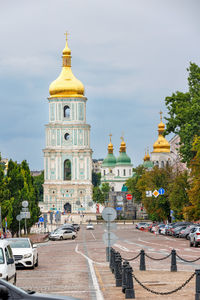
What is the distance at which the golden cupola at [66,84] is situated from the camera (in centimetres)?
15888

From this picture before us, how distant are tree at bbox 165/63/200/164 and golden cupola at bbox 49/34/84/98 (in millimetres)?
93722

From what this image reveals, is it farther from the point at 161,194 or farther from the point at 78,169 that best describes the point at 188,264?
the point at 78,169

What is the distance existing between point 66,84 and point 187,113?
98701 millimetres

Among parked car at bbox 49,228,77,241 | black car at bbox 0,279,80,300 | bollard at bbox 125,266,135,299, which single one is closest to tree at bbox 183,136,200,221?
parked car at bbox 49,228,77,241

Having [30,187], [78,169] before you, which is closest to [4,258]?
[30,187]

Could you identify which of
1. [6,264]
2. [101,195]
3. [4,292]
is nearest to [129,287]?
[6,264]

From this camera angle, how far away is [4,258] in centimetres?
1783

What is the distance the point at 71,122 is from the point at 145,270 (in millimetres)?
133417

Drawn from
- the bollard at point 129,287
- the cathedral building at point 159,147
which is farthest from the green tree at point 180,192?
the cathedral building at point 159,147

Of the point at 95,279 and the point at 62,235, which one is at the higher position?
the point at 62,235

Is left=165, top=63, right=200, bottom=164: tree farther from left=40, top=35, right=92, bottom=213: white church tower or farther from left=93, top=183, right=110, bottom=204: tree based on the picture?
left=93, top=183, right=110, bottom=204: tree

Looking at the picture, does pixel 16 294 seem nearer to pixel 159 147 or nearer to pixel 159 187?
pixel 159 187

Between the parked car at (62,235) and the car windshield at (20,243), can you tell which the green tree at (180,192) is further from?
the car windshield at (20,243)

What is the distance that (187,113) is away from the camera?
62.2 metres
